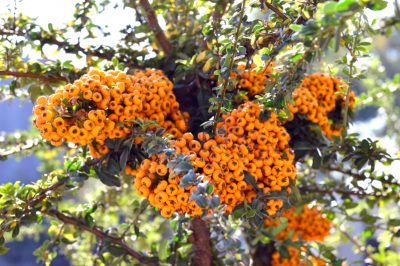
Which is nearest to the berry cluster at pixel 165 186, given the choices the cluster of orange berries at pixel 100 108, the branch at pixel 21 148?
the cluster of orange berries at pixel 100 108

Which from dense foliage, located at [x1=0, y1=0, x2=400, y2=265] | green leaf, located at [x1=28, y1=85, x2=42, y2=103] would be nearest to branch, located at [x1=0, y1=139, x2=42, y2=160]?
dense foliage, located at [x1=0, y1=0, x2=400, y2=265]

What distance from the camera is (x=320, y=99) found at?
1684 mm

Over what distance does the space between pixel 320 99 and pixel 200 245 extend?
62 centimetres

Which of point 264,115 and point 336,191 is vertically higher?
point 264,115

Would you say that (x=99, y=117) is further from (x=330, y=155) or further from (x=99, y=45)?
(x=330, y=155)

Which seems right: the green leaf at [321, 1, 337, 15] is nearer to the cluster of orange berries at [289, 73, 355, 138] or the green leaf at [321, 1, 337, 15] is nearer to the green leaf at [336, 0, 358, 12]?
the green leaf at [336, 0, 358, 12]

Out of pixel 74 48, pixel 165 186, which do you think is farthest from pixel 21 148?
pixel 165 186

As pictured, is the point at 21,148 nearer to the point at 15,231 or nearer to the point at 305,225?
the point at 15,231

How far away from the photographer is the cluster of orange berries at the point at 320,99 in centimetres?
156

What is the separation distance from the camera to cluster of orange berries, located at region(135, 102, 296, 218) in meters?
1.24

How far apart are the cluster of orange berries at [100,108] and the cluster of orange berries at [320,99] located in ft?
1.15

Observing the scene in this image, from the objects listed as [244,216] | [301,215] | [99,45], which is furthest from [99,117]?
[301,215]

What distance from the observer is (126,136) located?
1.41 m

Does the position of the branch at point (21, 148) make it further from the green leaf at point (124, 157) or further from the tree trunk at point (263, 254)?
the tree trunk at point (263, 254)
